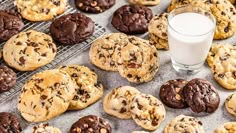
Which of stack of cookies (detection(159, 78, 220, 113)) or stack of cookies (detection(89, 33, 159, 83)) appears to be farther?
stack of cookies (detection(89, 33, 159, 83))

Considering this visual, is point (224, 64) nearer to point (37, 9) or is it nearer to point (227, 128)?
point (227, 128)

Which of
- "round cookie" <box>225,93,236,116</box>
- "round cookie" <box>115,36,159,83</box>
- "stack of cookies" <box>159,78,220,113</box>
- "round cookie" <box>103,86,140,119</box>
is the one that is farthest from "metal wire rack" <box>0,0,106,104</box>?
"round cookie" <box>225,93,236,116</box>

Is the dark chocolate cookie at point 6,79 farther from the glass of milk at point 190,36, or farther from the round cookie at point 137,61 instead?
the glass of milk at point 190,36

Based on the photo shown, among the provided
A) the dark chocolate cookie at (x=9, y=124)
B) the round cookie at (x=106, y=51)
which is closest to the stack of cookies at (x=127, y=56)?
the round cookie at (x=106, y=51)

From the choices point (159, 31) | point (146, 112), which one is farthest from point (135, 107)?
point (159, 31)

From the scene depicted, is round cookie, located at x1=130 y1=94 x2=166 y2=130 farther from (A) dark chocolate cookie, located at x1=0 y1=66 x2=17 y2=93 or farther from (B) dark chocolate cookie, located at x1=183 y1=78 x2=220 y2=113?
(A) dark chocolate cookie, located at x1=0 y1=66 x2=17 y2=93

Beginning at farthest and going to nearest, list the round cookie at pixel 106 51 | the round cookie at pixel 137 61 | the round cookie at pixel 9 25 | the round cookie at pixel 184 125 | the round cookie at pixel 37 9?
the round cookie at pixel 37 9
the round cookie at pixel 9 25
the round cookie at pixel 106 51
the round cookie at pixel 137 61
the round cookie at pixel 184 125
